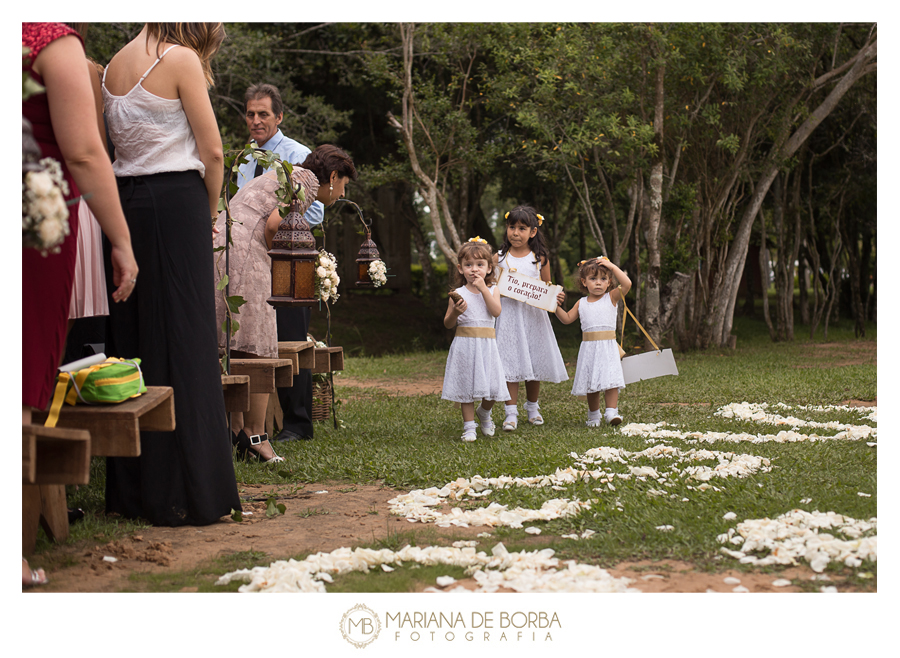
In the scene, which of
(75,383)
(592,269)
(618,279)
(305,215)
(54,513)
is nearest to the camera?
(75,383)

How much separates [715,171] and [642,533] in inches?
531

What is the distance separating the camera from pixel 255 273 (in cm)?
515

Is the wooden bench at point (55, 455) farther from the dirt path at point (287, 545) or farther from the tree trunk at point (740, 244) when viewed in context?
the tree trunk at point (740, 244)

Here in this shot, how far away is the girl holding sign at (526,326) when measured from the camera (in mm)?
6805

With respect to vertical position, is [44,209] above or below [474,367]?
above

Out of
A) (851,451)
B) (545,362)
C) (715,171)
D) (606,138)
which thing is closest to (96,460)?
(545,362)

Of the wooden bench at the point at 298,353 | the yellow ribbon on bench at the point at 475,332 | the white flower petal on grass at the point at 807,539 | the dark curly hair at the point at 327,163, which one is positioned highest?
the dark curly hair at the point at 327,163

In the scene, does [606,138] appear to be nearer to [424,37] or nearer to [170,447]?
[424,37]

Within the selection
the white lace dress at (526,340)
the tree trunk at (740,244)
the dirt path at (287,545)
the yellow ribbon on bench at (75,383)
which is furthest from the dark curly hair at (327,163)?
the tree trunk at (740,244)

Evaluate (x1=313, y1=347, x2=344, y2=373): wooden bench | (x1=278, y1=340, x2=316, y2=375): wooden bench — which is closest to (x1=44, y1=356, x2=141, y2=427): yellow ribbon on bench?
(x1=278, y1=340, x2=316, y2=375): wooden bench

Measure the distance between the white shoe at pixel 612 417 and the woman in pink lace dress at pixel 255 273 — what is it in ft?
8.85

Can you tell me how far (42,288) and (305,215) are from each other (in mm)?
3143

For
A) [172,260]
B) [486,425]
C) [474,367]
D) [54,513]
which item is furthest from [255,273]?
[486,425]

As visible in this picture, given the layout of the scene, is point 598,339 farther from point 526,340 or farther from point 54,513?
point 54,513
